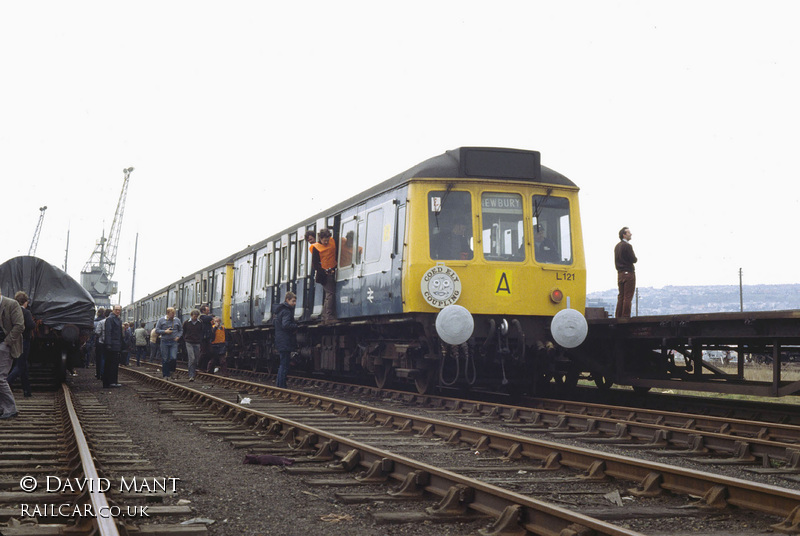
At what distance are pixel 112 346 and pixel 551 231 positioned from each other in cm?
843

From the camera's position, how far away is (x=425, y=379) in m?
12.6

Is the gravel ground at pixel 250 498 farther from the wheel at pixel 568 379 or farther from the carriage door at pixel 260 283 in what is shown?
the carriage door at pixel 260 283

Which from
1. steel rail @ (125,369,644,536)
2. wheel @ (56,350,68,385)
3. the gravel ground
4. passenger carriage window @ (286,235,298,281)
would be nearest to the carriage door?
passenger carriage window @ (286,235,298,281)

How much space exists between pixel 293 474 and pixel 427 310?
552cm

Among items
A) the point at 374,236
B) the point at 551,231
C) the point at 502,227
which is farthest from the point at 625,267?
the point at 374,236

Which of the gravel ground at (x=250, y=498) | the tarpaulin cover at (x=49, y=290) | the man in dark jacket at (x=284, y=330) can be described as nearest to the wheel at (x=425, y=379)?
the man in dark jacket at (x=284, y=330)

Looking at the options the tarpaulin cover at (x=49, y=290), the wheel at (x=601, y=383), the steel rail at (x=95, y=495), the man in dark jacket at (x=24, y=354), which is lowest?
the steel rail at (x=95, y=495)

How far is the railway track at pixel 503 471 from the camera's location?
177 inches

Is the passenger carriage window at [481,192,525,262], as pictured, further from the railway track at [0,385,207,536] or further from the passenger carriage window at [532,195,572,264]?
the railway track at [0,385,207,536]

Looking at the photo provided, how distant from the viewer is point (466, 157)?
11938 mm

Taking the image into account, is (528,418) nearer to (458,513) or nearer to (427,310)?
(427,310)

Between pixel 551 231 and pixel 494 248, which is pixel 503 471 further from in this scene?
pixel 551 231

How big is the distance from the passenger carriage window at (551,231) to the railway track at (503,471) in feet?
8.42

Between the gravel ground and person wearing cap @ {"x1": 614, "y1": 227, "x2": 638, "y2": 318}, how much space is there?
23.3 feet
